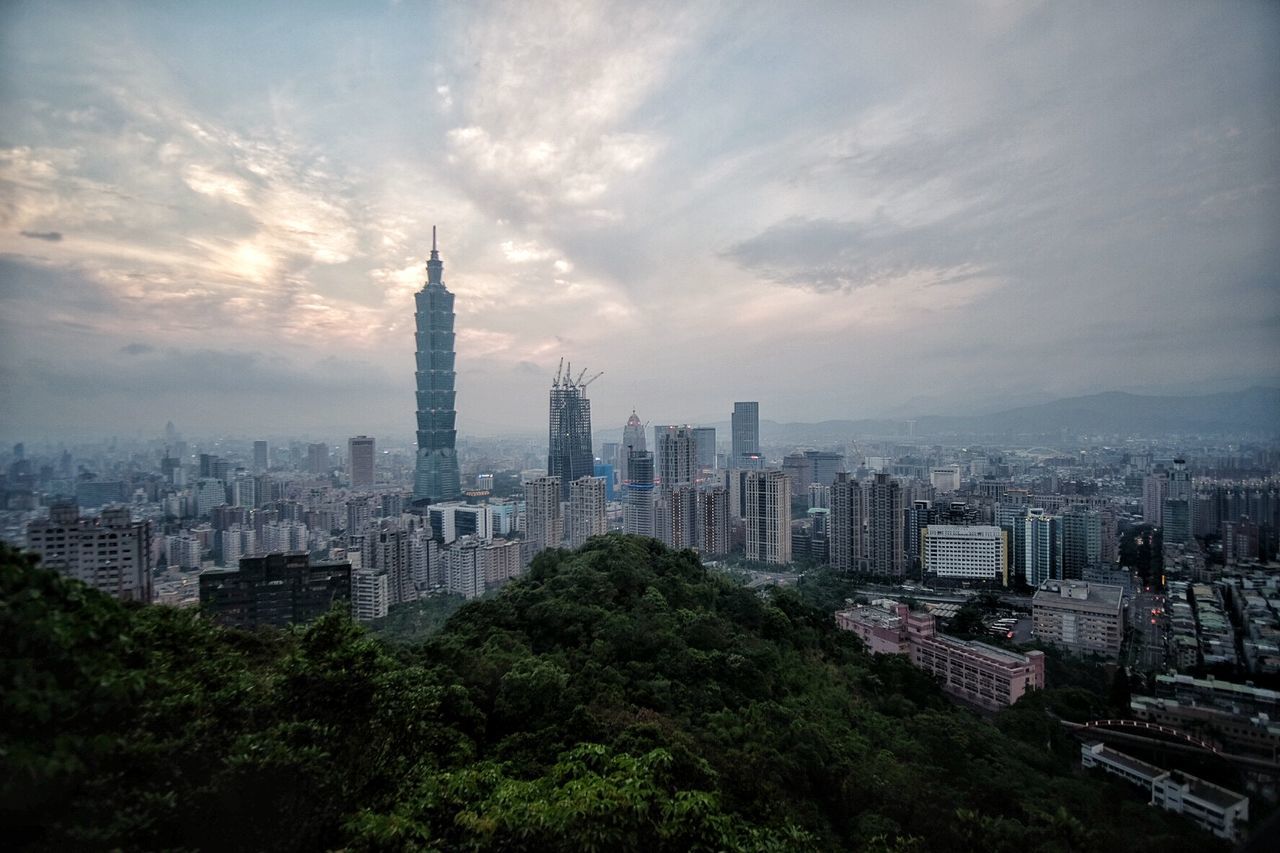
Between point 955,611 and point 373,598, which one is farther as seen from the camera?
point 373,598

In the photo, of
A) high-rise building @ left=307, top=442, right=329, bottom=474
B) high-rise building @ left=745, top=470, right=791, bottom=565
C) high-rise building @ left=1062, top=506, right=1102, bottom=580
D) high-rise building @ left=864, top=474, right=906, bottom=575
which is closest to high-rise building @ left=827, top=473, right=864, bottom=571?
high-rise building @ left=864, top=474, right=906, bottom=575

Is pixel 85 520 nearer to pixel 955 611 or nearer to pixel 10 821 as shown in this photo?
pixel 10 821

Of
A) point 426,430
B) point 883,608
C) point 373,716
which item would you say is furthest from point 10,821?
point 426,430

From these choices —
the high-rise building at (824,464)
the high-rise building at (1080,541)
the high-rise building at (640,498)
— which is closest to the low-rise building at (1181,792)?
the high-rise building at (1080,541)

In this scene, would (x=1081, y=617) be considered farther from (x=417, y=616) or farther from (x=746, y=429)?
(x=746, y=429)

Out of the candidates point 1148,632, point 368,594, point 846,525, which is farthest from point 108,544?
point 846,525

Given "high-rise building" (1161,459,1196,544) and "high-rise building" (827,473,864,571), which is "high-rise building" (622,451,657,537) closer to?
"high-rise building" (827,473,864,571)

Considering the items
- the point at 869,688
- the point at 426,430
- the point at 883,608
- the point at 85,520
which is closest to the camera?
the point at 85,520
